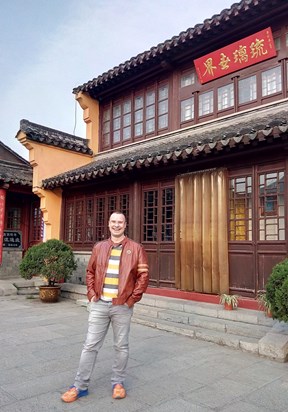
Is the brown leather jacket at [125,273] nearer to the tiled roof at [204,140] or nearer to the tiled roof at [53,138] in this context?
the tiled roof at [204,140]

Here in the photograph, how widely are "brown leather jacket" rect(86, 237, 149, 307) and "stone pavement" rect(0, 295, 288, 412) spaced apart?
0.95 m

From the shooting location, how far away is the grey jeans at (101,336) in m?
3.29

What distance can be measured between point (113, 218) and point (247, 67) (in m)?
5.84

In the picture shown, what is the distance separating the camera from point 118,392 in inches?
131

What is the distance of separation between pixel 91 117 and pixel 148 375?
8.56 meters

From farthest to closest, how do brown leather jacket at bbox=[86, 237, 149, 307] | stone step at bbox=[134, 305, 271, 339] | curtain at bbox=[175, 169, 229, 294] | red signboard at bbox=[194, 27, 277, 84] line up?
red signboard at bbox=[194, 27, 277, 84]
curtain at bbox=[175, 169, 229, 294]
stone step at bbox=[134, 305, 271, 339]
brown leather jacket at bbox=[86, 237, 149, 307]

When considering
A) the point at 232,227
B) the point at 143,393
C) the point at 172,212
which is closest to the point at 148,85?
the point at 172,212

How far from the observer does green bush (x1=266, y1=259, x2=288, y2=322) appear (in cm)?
420

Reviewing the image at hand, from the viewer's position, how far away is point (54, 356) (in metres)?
4.61

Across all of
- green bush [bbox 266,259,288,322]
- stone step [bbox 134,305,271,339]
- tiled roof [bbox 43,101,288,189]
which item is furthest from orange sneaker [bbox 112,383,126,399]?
tiled roof [bbox 43,101,288,189]

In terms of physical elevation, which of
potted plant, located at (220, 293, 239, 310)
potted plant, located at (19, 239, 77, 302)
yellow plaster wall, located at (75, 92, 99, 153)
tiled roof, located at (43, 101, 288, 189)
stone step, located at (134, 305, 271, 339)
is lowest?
stone step, located at (134, 305, 271, 339)

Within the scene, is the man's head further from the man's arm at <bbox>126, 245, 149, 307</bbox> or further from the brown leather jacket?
the man's arm at <bbox>126, 245, 149, 307</bbox>

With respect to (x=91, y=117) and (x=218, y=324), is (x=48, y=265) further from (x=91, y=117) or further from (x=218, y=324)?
(x=91, y=117)

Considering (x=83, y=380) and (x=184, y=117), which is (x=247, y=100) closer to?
(x=184, y=117)
